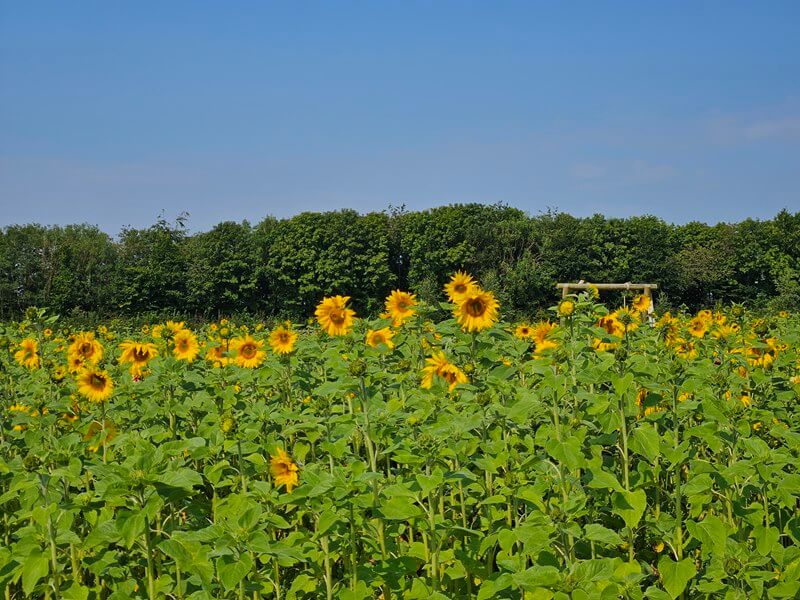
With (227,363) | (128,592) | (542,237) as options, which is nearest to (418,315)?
(227,363)

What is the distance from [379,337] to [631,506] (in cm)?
208

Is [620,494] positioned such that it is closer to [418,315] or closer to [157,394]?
[418,315]

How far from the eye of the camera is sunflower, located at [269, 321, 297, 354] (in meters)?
5.06

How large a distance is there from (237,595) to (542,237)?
35870 millimetres

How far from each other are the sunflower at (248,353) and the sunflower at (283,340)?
0.14 metres

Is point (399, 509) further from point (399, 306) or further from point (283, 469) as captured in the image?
point (399, 306)

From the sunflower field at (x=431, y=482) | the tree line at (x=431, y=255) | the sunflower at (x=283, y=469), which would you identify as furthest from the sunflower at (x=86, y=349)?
the tree line at (x=431, y=255)

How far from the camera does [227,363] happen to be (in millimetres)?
5254

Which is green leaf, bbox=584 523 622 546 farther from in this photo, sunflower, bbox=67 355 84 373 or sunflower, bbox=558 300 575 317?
sunflower, bbox=67 355 84 373

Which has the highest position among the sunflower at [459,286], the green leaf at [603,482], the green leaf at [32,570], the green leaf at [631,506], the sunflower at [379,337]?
the sunflower at [459,286]

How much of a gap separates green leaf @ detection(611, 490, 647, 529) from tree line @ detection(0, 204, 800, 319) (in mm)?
31730

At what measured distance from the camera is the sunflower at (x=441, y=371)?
4.06 meters

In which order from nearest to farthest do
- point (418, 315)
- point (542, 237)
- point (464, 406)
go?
point (464, 406) < point (418, 315) < point (542, 237)

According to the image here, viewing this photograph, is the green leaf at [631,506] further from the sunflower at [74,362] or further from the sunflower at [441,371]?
the sunflower at [74,362]
